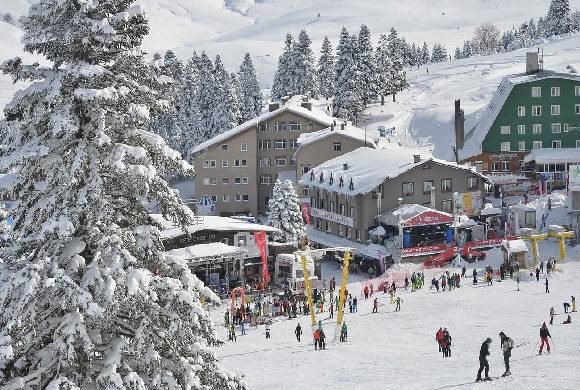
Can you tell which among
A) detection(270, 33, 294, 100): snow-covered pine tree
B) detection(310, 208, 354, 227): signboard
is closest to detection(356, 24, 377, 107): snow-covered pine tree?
detection(270, 33, 294, 100): snow-covered pine tree

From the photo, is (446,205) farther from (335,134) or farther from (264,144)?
(264,144)

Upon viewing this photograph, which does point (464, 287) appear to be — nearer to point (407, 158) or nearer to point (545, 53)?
point (407, 158)

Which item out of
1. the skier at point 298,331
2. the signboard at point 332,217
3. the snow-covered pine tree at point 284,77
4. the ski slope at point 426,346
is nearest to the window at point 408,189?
the signboard at point 332,217

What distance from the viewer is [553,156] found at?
247 feet

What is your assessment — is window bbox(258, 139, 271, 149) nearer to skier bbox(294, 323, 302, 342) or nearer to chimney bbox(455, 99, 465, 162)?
chimney bbox(455, 99, 465, 162)

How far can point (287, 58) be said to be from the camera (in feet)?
365

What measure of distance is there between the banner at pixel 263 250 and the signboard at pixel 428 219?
32.6ft

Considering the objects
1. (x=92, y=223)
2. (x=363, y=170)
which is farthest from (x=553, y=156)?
(x=92, y=223)

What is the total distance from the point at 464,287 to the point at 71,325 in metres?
37.4

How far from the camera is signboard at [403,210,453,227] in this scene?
55438 millimetres

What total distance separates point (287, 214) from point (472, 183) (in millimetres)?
13984

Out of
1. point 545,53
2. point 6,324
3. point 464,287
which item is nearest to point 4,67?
point 6,324

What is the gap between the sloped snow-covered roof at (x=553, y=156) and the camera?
75.1 m

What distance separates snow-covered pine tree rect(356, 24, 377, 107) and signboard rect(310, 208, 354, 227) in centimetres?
3500
